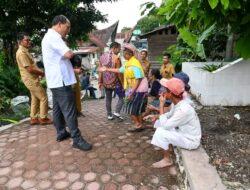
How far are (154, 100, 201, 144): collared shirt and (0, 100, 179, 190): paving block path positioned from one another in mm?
528

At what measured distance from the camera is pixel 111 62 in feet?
18.8

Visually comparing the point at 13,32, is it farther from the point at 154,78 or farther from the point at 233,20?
the point at 233,20

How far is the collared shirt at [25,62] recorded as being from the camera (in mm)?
5289

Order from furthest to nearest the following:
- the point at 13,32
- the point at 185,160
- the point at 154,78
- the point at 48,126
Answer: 1. the point at 13,32
2. the point at 154,78
3. the point at 48,126
4. the point at 185,160

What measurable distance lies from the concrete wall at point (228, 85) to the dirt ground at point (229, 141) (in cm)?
23

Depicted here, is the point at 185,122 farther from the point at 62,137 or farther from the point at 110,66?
the point at 110,66

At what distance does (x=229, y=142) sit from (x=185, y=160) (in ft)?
2.96

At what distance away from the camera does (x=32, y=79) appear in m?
5.50

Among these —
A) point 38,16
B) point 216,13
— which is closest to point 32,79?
point 216,13

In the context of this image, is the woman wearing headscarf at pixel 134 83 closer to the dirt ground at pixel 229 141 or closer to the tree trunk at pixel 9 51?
the dirt ground at pixel 229 141

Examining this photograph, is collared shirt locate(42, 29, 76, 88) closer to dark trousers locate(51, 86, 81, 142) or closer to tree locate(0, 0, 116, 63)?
dark trousers locate(51, 86, 81, 142)

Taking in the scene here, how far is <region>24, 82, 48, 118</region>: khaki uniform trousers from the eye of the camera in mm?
5516

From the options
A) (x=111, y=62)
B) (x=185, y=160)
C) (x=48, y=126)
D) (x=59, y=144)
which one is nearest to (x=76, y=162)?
(x=59, y=144)

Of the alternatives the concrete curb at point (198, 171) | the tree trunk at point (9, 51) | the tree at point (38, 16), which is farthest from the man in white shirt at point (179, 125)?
the tree trunk at point (9, 51)
